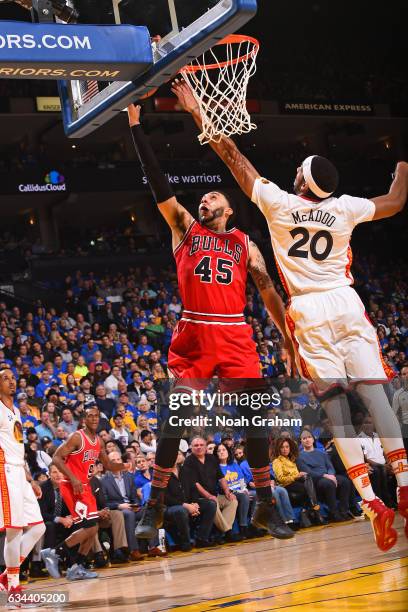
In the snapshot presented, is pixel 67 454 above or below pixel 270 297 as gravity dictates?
below

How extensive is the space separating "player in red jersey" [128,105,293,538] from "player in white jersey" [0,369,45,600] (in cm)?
270

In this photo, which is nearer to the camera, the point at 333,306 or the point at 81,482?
the point at 333,306

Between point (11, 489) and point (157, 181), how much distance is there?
12.0ft

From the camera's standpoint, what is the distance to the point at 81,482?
9.40 m

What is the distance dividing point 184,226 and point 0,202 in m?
17.6

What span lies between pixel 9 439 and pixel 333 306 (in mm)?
4159

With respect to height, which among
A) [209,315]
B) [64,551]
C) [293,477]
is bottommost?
[64,551]

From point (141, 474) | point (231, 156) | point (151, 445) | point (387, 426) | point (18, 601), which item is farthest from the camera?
point (151, 445)

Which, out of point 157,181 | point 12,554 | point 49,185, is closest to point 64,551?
point 12,554

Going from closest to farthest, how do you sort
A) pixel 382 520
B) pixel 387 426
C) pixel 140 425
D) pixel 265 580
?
1. pixel 382 520
2. pixel 387 426
3. pixel 265 580
4. pixel 140 425

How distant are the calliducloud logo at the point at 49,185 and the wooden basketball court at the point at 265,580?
11799 millimetres

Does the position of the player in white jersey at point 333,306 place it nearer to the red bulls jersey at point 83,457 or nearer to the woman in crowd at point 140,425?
the red bulls jersey at point 83,457

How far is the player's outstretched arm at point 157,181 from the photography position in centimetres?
580

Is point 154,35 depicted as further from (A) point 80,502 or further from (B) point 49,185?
(B) point 49,185
